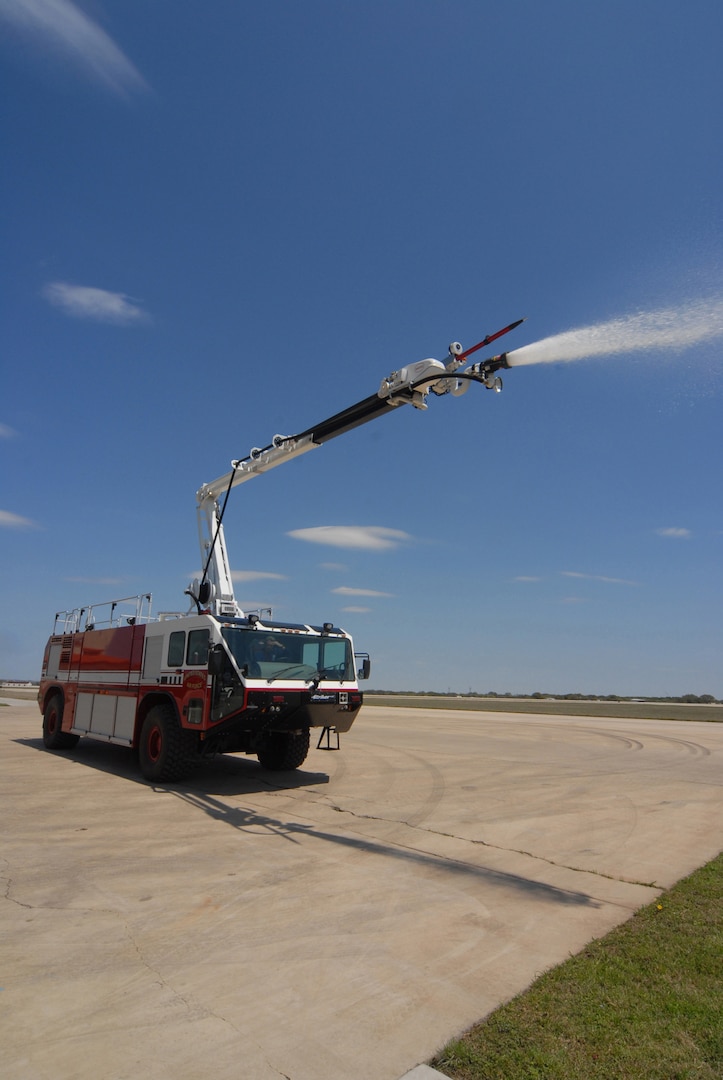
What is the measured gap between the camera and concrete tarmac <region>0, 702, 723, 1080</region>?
139 inches

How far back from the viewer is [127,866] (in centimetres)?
659

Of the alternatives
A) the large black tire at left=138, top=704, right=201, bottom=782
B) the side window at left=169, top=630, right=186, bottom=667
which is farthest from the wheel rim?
the side window at left=169, top=630, right=186, bottom=667

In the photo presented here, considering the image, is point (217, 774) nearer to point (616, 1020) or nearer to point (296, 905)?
point (296, 905)

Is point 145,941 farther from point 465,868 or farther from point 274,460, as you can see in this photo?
point 274,460

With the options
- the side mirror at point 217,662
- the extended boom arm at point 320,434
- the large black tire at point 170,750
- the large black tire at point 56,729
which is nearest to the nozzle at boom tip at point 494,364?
the extended boom arm at point 320,434

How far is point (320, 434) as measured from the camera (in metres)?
10.8

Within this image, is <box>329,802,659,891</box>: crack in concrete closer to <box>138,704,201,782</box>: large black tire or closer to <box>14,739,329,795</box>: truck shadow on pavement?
<box>14,739,329,795</box>: truck shadow on pavement

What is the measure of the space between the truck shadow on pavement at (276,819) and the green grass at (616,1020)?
1.24 meters

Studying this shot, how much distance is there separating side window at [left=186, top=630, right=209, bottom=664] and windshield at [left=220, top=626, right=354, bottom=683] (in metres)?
0.45

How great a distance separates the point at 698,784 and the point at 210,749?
9086 mm

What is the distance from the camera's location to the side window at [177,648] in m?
10.9

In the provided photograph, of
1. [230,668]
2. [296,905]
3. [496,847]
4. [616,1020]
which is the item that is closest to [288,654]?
[230,668]

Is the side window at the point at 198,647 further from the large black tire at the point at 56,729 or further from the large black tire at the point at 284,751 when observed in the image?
the large black tire at the point at 56,729

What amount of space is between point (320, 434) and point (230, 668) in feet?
13.0
